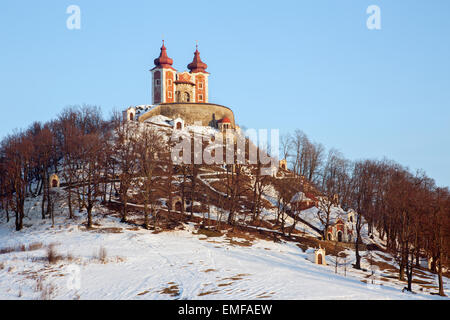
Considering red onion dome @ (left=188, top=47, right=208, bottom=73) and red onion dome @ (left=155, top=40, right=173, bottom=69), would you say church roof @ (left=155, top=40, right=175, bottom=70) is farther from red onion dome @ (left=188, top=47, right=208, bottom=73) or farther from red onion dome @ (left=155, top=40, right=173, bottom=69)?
red onion dome @ (left=188, top=47, right=208, bottom=73)

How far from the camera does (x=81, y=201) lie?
46031mm

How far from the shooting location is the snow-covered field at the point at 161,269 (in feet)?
71.3

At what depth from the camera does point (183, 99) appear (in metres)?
98.8

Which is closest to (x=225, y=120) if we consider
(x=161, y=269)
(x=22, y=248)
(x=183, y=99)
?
(x=183, y=99)

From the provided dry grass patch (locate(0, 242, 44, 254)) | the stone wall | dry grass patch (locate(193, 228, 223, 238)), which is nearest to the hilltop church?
the stone wall

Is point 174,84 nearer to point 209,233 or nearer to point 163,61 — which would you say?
point 163,61

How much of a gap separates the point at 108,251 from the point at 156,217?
1222cm

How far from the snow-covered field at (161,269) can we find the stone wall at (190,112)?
51.4m

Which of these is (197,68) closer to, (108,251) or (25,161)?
(25,161)

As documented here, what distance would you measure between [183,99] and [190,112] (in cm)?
676

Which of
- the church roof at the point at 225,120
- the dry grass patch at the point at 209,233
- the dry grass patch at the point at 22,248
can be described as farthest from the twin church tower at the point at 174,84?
the dry grass patch at the point at 22,248

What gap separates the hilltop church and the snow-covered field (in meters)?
49.4

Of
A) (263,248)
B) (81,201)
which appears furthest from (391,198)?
(81,201)
